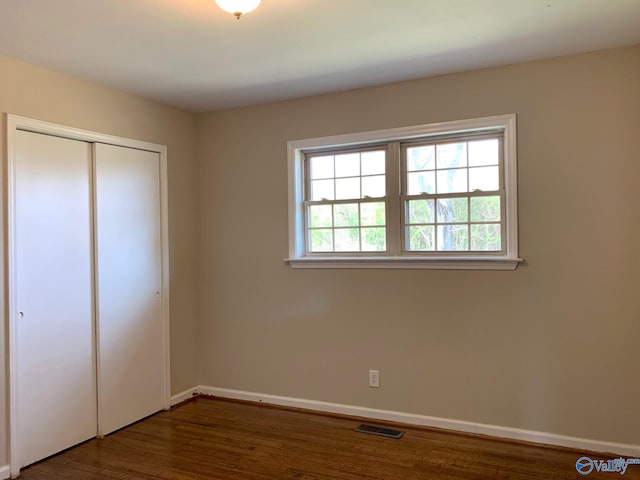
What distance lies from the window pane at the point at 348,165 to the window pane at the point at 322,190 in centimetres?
12

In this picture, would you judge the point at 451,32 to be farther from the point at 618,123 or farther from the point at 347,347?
the point at 347,347

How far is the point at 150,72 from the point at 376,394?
278 cm

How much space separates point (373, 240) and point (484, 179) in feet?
3.00

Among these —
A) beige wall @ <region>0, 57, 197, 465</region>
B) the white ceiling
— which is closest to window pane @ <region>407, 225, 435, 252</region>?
the white ceiling

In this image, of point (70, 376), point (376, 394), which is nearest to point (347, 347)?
point (376, 394)

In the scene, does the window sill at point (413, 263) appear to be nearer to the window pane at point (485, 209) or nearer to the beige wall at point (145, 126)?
the window pane at point (485, 209)

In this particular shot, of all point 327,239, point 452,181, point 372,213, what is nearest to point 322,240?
point 327,239

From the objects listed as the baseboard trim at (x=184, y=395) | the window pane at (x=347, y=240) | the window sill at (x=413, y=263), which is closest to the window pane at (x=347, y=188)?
the window pane at (x=347, y=240)

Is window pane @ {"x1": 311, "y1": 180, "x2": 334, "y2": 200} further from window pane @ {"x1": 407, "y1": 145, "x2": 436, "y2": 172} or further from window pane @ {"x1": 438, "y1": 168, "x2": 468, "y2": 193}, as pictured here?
window pane @ {"x1": 438, "y1": 168, "x2": 468, "y2": 193}

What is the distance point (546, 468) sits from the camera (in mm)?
2662

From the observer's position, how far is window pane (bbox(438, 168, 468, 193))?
3252mm

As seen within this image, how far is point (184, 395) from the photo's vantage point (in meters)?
3.95

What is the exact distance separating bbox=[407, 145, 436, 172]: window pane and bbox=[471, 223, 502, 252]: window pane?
56 centimetres

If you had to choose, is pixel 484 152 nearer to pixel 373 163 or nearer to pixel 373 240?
pixel 373 163
